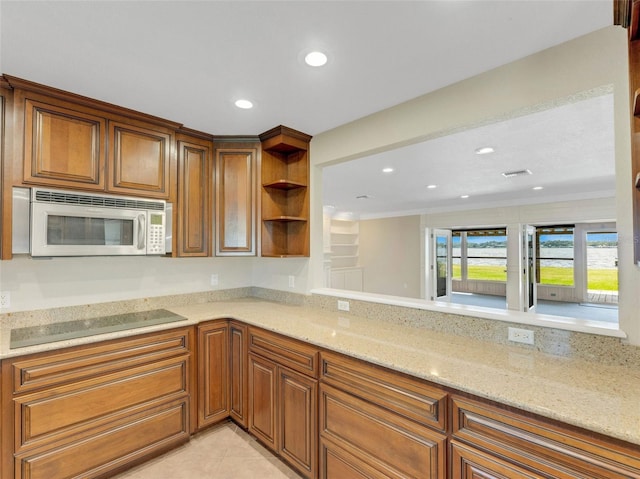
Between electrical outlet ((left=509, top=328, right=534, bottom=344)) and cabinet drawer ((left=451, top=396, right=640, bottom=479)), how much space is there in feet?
2.08

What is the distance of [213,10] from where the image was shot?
1.28 m

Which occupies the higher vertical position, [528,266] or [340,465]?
[528,266]

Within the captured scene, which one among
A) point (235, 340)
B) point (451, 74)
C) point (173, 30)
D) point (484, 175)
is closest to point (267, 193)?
point (235, 340)

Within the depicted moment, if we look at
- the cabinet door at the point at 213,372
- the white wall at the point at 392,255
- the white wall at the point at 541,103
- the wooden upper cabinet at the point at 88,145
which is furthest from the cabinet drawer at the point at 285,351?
the white wall at the point at 392,255

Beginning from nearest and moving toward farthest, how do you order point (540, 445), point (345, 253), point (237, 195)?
point (540, 445)
point (237, 195)
point (345, 253)

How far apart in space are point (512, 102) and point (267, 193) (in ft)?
6.44

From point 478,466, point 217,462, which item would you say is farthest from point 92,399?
point 478,466

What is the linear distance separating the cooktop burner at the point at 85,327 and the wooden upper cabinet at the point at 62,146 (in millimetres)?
933

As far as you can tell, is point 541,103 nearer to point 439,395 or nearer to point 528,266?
point 439,395

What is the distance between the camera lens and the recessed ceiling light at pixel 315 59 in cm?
157

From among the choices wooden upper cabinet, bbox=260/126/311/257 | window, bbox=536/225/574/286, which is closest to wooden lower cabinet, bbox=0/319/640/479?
wooden upper cabinet, bbox=260/126/311/257

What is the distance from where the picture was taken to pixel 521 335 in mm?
1628

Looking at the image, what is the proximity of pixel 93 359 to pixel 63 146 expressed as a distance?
53.7 inches

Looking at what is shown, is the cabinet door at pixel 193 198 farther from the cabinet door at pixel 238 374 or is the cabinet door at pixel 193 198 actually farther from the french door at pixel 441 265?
the french door at pixel 441 265
